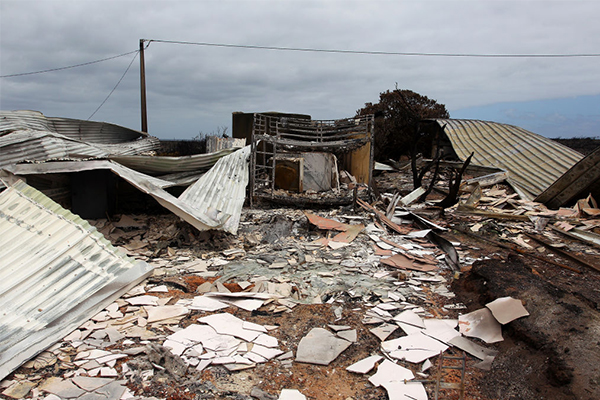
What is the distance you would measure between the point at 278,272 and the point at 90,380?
3160 millimetres

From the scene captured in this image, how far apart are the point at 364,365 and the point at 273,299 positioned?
1.61 metres

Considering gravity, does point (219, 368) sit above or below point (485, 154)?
below

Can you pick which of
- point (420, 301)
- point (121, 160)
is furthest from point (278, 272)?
point (121, 160)

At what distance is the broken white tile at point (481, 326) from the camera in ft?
13.2

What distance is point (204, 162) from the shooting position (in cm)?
977

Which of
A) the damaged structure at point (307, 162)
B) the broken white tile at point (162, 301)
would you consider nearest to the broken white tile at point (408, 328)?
the broken white tile at point (162, 301)

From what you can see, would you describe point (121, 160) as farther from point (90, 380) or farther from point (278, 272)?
point (90, 380)

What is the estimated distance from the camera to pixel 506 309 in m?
4.16

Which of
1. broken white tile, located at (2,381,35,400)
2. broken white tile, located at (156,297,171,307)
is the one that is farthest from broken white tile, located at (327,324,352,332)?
broken white tile, located at (2,381,35,400)

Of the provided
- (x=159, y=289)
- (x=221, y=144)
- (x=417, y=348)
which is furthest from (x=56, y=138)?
(x=417, y=348)

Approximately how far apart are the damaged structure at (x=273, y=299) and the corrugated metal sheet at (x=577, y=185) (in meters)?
0.48

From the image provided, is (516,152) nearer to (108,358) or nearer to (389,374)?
(389,374)

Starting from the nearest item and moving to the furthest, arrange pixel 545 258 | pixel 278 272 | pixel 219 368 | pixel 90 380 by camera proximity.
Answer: pixel 90 380 < pixel 219 368 < pixel 278 272 < pixel 545 258

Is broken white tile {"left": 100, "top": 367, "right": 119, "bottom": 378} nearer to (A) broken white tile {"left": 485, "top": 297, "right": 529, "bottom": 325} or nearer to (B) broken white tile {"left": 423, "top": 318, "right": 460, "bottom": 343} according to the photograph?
(B) broken white tile {"left": 423, "top": 318, "right": 460, "bottom": 343}
